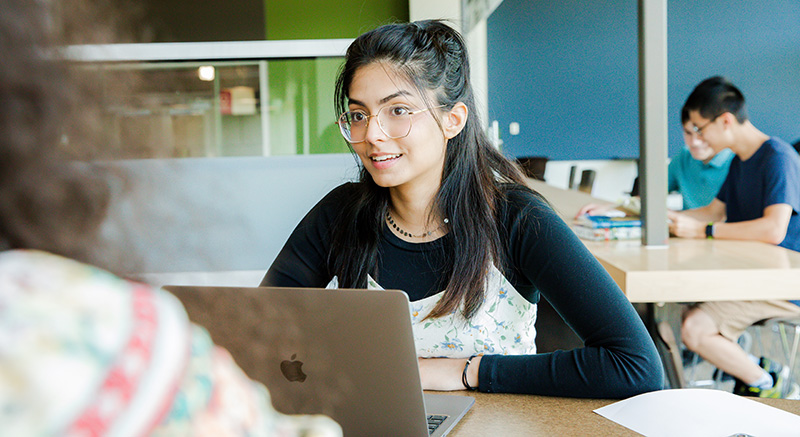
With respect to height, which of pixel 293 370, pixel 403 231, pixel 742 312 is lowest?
pixel 742 312

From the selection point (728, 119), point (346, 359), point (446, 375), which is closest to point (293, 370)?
point (346, 359)

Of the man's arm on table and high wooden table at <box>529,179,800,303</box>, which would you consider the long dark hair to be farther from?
the man's arm on table

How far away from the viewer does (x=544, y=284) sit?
122 cm

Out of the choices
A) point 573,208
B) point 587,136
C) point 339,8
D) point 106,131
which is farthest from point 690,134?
point 587,136

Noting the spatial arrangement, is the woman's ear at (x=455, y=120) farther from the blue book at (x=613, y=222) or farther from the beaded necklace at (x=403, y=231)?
the blue book at (x=613, y=222)

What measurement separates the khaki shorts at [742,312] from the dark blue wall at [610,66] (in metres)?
5.85

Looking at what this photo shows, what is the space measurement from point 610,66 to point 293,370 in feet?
26.6

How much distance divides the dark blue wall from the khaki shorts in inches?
230

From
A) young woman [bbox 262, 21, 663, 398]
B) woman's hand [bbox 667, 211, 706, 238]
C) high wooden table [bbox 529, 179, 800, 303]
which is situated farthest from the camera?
woman's hand [bbox 667, 211, 706, 238]

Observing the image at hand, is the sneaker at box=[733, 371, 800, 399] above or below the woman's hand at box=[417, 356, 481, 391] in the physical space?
below

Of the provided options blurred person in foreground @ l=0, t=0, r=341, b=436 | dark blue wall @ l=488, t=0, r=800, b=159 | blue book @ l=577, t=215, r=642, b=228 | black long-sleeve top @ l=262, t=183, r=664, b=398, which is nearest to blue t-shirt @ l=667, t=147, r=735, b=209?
blue book @ l=577, t=215, r=642, b=228

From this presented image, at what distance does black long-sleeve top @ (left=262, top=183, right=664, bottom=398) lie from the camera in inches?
41.7

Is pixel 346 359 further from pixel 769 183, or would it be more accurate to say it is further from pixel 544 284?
pixel 769 183

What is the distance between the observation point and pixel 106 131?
1.09 ft
